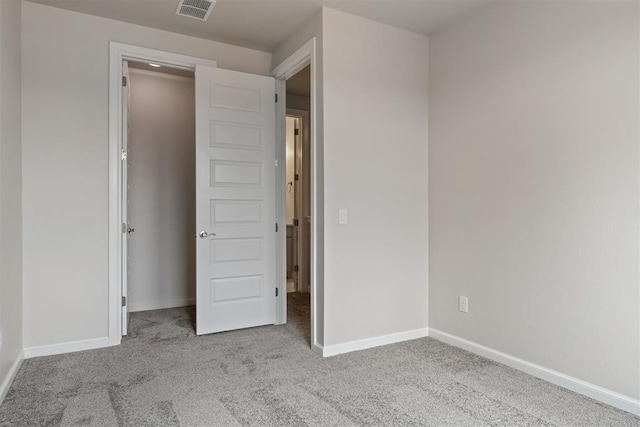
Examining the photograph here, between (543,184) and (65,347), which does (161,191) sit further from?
(543,184)

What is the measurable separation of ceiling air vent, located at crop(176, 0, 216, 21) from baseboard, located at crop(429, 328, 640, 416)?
3198 millimetres

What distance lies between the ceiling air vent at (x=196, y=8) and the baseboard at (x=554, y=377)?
10.5 feet

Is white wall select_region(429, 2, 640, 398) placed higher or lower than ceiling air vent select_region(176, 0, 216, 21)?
lower

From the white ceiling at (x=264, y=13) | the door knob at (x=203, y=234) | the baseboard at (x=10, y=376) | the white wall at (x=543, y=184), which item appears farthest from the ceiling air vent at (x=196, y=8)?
the baseboard at (x=10, y=376)

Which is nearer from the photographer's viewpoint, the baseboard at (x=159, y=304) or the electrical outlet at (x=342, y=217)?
the electrical outlet at (x=342, y=217)

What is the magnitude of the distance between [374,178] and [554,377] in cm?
182

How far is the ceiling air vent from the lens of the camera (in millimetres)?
2852

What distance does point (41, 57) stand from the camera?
115 inches

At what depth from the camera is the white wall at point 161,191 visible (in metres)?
4.31

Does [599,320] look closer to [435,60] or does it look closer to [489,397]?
[489,397]

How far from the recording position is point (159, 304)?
4406 millimetres

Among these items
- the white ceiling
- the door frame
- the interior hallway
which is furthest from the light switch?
the door frame

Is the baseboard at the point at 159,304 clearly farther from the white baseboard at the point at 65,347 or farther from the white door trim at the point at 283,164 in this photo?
the white door trim at the point at 283,164

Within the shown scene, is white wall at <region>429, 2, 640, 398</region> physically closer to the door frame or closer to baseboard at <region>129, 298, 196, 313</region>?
the door frame
